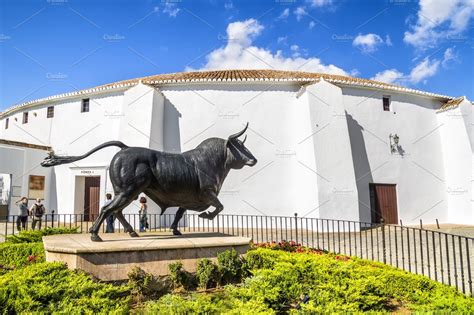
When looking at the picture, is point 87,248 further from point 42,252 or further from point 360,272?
point 360,272

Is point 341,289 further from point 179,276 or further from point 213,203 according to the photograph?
point 213,203

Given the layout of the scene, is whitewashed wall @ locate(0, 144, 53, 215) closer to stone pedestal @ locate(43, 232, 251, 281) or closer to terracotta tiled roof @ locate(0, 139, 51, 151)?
terracotta tiled roof @ locate(0, 139, 51, 151)

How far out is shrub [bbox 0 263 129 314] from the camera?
2930mm

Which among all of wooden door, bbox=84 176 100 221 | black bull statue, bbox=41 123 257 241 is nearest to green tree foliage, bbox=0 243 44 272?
black bull statue, bbox=41 123 257 241

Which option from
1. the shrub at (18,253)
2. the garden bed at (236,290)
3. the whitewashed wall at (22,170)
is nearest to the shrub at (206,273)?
the garden bed at (236,290)

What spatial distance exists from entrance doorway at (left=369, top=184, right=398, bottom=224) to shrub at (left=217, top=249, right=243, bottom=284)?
12968mm

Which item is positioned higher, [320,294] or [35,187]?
[35,187]

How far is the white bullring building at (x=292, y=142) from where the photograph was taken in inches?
584

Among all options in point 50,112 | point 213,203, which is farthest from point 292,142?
point 50,112

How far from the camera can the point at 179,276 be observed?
456 cm

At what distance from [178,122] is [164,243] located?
11.5 meters

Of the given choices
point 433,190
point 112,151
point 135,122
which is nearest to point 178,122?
point 135,122

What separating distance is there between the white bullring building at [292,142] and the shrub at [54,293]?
10.4m

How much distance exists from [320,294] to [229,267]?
162 cm
